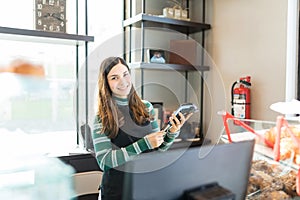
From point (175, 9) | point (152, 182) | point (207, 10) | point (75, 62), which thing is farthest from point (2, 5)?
point (152, 182)

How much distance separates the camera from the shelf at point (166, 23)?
253 cm

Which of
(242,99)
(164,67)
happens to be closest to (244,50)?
(242,99)

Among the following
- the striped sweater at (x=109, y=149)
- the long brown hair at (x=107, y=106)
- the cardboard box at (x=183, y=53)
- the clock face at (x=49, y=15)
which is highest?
the clock face at (x=49, y=15)

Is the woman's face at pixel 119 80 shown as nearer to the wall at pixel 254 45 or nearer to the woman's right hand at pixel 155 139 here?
the woman's right hand at pixel 155 139

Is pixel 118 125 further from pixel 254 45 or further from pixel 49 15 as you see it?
pixel 254 45

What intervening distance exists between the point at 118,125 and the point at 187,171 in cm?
75

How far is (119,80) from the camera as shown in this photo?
139cm

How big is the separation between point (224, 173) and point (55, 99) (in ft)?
6.48

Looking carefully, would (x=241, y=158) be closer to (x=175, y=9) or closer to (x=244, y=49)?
(x=244, y=49)

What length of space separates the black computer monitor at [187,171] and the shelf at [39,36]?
174cm

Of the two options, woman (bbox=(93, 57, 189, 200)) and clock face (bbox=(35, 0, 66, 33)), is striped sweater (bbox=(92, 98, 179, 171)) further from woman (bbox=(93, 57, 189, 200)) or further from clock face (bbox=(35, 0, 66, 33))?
clock face (bbox=(35, 0, 66, 33))

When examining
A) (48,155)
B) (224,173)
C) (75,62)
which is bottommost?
(48,155)

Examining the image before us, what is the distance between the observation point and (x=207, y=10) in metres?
2.90

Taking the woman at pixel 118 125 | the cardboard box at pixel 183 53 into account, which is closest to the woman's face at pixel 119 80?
the woman at pixel 118 125
